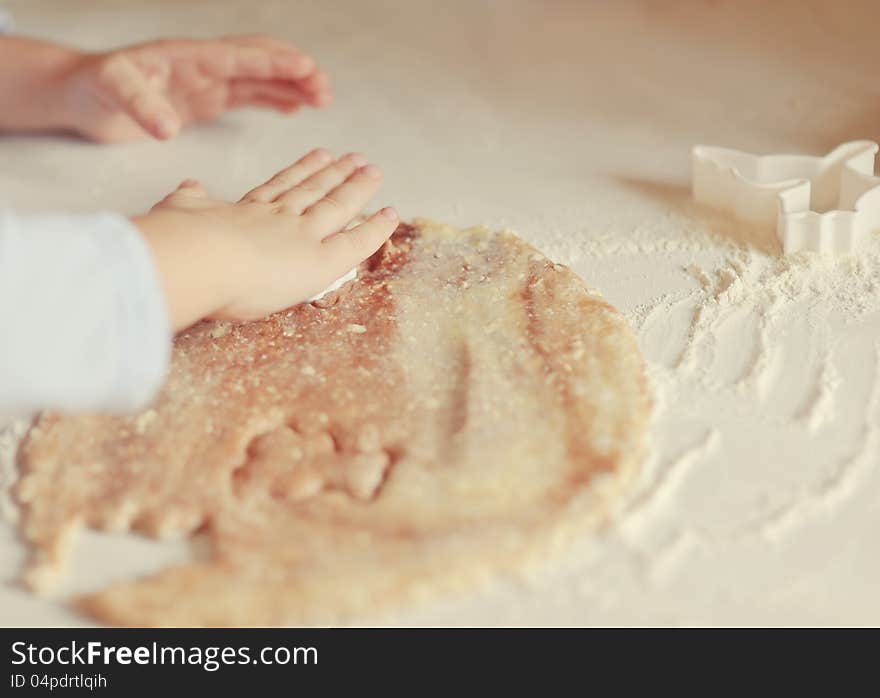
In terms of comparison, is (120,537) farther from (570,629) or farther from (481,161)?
(481,161)

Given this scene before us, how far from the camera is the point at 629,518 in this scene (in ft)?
2.19

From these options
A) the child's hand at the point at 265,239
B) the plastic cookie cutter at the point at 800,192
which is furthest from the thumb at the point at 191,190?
the plastic cookie cutter at the point at 800,192

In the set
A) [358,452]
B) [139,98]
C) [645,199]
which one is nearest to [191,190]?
[139,98]

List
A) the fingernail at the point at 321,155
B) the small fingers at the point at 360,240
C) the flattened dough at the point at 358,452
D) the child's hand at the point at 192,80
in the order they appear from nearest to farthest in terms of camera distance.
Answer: the flattened dough at the point at 358,452
the small fingers at the point at 360,240
the fingernail at the point at 321,155
the child's hand at the point at 192,80

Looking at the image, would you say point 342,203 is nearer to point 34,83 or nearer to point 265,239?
point 265,239

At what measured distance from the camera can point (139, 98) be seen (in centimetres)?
101

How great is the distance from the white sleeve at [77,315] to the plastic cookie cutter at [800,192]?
20.8 inches

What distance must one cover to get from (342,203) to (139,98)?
10.5 inches

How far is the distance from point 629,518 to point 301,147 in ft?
2.04

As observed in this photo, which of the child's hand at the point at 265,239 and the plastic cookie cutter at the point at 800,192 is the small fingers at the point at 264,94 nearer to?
the child's hand at the point at 265,239

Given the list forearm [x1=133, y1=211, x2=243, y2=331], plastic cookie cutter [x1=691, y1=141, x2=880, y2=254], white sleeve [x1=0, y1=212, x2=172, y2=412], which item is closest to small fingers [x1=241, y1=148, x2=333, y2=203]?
forearm [x1=133, y1=211, x2=243, y2=331]

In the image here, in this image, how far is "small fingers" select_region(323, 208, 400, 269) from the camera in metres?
0.84

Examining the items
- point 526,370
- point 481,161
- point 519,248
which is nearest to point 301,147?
point 481,161

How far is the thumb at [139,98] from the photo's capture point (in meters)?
0.97
